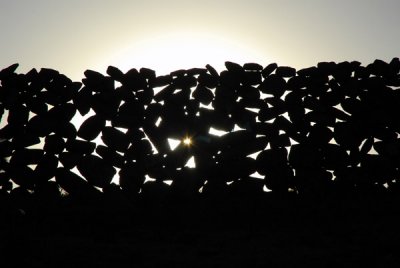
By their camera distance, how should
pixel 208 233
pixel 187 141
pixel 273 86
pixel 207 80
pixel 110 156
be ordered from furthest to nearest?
1. pixel 273 86
2. pixel 207 80
3. pixel 187 141
4. pixel 110 156
5. pixel 208 233

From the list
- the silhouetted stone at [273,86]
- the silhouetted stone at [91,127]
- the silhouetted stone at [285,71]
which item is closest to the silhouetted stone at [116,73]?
the silhouetted stone at [91,127]

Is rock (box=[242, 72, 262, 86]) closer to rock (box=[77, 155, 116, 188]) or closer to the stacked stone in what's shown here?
the stacked stone

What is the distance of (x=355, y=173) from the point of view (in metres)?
5.09

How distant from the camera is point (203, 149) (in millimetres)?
4914

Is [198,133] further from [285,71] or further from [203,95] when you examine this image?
[285,71]

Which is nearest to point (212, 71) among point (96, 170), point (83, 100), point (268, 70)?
point (268, 70)

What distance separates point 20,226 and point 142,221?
1.21m

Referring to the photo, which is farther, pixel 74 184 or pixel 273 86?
pixel 273 86

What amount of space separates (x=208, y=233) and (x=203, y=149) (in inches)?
44.8

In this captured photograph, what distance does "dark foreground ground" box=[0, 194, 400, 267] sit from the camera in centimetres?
304

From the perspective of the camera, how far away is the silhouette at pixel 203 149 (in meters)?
4.66

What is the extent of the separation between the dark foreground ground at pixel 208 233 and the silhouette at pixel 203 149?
0.02m

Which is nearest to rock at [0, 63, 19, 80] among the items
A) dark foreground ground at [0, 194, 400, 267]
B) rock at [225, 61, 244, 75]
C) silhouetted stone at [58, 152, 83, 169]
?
silhouetted stone at [58, 152, 83, 169]

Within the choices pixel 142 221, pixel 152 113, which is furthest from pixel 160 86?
pixel 142 221
